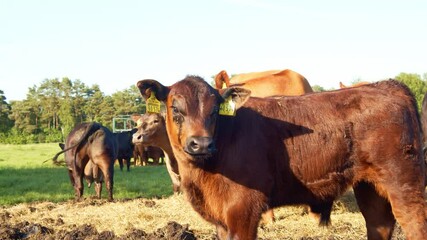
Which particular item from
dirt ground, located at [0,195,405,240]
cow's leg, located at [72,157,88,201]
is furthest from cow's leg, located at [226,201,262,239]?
cow's leg, located at [72,157,88,201]

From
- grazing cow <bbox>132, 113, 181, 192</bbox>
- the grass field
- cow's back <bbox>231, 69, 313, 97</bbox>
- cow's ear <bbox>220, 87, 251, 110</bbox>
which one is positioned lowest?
the grass field

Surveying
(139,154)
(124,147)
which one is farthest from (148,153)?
(124,147)

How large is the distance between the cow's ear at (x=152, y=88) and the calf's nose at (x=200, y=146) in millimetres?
759

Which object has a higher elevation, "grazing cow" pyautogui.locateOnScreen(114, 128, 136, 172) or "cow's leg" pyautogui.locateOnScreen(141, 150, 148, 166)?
"grazing cow" pyautogui.locateOnScreen(114, 128, 136, 172)

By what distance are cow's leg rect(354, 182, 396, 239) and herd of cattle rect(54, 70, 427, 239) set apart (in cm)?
2

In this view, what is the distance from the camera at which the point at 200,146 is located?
14.5 ft

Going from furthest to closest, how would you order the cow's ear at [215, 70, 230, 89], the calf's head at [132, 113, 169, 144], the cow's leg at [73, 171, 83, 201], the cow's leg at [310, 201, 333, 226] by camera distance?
the cow's leg at [73, 171, 83, 201]
the calf's head at [132, 113, 169, 144]
the cow's ear at [215, 70, 230, 89]
the cow's leg at [310, 201, 333, 226]

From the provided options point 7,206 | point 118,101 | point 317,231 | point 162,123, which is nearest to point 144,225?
point 317,231

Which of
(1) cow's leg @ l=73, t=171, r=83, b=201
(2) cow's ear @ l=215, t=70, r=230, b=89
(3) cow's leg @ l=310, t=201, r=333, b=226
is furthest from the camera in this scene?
(1) cow's leg @ l=73, t=171, r=83, b=201

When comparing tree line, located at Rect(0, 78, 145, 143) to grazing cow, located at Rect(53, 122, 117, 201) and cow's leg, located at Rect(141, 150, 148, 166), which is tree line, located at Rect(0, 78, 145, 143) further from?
grazing cow, located at Rect(53, 122, 117, 201)

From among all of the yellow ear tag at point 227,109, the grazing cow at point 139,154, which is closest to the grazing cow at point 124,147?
the grazing cow at point 139,154

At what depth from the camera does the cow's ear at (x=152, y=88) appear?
503 centimetres

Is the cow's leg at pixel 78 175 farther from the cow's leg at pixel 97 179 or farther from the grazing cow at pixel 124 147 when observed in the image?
the grazing cow at pixel 124 147

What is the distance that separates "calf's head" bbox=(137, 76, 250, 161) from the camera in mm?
4508
